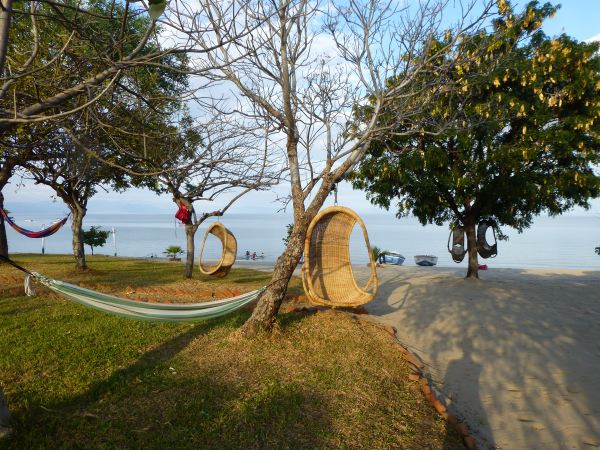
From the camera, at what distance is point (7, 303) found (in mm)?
6941

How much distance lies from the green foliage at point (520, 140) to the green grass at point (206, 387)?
17.9 feet

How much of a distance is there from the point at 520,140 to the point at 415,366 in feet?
22.2

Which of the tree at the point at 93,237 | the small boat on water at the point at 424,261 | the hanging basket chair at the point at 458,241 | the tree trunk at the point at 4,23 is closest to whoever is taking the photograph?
the tree trunk at the point at 4,23

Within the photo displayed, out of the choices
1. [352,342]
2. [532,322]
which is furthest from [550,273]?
[352,342]

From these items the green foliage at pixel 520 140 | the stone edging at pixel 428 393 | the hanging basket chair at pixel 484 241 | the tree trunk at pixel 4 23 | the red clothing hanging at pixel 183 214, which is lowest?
the stone edging at pixel 428 393

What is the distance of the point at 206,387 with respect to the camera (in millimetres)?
4043

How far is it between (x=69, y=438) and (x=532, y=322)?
6.58m

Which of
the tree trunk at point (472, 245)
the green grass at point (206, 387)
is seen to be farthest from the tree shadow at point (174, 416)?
the tree trunk at point (472, 245)

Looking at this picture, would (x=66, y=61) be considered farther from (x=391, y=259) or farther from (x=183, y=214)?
(x=391, y=259)

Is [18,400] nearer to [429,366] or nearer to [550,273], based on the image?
[429,366]

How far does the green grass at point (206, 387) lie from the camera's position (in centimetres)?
335

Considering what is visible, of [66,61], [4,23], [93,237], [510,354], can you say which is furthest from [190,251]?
[93,237]

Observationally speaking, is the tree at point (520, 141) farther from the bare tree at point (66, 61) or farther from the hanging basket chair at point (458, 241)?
the bare tree at point (66, 61)

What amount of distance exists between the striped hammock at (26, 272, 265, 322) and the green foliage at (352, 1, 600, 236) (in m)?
5.68
